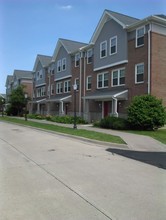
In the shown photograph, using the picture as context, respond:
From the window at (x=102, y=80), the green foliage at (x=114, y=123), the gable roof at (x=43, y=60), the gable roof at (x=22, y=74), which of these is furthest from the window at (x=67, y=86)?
the gable roof at (x=22, y=74)

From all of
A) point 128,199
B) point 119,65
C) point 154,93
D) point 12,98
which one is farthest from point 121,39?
point 12,98

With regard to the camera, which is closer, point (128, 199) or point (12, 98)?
point (128, 199)

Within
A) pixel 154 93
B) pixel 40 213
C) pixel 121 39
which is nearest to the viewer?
pixel 40 213

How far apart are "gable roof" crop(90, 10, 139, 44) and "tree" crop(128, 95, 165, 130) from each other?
8074 mm

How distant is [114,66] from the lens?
2686 centimetres

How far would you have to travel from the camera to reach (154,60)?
22.5 m

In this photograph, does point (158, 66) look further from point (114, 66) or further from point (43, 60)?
point (43, 60)

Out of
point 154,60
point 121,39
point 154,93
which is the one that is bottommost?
point 154,93

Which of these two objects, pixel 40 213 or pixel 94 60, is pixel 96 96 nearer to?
pixel 94 60

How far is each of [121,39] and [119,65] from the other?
7.66ft

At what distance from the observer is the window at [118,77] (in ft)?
84.9

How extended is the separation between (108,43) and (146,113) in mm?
10786

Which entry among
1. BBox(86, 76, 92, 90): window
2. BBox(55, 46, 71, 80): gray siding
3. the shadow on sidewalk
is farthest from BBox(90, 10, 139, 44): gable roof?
the shadow on sidewalk

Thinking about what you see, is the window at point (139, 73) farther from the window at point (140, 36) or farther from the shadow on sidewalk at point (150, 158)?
the shadow on sidewalk at point (150, 158)
